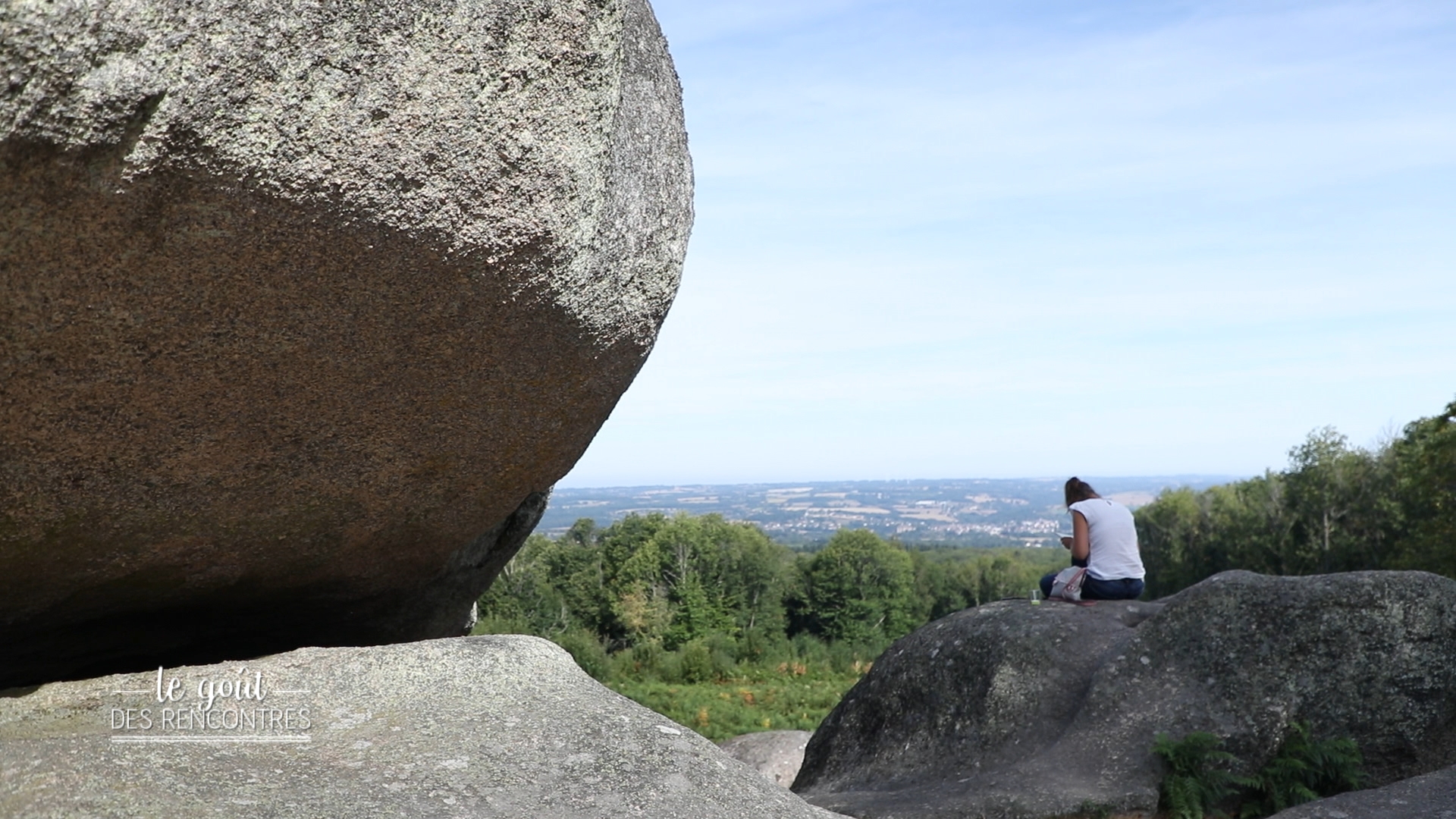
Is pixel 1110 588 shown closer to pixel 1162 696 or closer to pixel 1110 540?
pixel 1110 540

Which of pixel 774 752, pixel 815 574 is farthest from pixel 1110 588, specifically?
pixel 815 574

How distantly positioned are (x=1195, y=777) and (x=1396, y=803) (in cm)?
125

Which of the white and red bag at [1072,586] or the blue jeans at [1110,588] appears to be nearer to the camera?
the blue jeans at [1110,588]

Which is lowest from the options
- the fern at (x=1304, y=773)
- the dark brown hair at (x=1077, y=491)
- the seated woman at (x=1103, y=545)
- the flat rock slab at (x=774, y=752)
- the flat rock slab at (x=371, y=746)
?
the flat rock slab at (x=774, y=752)

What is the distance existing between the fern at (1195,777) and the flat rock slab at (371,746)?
3.99m

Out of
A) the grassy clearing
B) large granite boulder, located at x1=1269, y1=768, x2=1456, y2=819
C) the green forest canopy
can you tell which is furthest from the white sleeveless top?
the green forest canopy

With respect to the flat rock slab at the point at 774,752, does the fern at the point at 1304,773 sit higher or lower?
higher

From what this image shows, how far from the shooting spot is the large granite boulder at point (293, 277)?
3641mm

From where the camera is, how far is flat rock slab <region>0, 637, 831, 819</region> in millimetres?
4340

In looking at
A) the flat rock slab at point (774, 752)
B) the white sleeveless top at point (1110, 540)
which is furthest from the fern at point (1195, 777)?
the flat rock slab at point (774, 752)

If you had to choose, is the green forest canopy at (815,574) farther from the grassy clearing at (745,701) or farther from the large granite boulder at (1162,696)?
the large granite boulder at (1162,696)

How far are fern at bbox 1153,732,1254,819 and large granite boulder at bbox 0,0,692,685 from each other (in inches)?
199

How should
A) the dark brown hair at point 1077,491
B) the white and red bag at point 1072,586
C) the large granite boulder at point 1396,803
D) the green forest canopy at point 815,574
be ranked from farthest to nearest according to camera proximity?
1. the green forest canopy at point 815,574
2. the white and red bag at point 1072,586
3. the dark brown hair at point 1077,491
4. the large granite boulder at point 1396,803

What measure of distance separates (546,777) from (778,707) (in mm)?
25013
